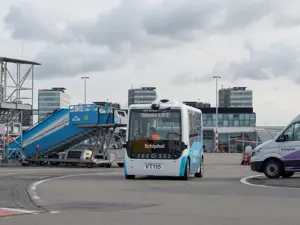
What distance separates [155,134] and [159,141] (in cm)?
38

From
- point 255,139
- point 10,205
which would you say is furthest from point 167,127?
point 255,139

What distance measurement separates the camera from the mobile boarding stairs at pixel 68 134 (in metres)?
30.7

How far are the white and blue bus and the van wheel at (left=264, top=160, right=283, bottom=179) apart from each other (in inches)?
113

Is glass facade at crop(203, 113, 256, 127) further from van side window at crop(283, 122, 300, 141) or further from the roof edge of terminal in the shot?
van side window at crop(283, 122, 300, 141)

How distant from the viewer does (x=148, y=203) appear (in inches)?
492

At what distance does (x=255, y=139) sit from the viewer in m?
81.1

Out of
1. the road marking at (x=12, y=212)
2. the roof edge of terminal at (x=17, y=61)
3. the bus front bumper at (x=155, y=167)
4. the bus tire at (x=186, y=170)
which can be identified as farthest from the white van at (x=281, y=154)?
the roof edge of terminal at (x=17, y=61)

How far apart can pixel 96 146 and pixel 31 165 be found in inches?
176

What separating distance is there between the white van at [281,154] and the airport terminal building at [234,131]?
41.3 meters

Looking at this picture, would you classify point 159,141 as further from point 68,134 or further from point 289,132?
point 68,134

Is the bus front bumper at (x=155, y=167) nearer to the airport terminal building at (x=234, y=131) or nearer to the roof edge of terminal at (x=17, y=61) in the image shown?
the roof edge of terminal at (x=17, y=61)

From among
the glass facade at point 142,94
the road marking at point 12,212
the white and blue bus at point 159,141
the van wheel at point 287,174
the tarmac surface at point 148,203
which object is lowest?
the road marking at point 12,212

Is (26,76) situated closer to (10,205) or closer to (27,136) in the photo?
(27,136)

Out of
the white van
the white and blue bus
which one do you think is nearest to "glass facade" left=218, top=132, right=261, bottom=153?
the white van
